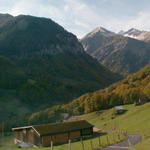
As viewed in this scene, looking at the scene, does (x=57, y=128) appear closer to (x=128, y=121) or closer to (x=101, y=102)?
(x=128, y=121)

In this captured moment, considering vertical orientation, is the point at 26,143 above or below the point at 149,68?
below

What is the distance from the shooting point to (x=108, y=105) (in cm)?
12756

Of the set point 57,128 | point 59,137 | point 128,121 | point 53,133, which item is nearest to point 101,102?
point 128,121

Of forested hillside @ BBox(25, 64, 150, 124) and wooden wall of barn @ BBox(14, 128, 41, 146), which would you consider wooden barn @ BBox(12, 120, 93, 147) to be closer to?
wooden wall of barn @ BBox(14, 128, 41, 146)

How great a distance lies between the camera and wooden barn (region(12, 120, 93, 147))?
6406 centimetres

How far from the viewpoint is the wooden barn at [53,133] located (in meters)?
64.1

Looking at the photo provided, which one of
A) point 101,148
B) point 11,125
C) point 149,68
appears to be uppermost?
point 149,68

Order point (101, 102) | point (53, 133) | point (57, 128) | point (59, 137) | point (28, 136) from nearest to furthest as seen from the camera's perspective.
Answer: point (53, 133) → point (59, 137) → point (57, 128) → point (28, 136) → point (101, 102)

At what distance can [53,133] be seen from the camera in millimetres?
65000

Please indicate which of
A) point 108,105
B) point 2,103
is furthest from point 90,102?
point 2,103

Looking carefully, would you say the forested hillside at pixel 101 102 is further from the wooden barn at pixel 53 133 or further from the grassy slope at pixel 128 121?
the wooden barn at pixel 53 133

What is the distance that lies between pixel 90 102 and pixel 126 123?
5128 cm

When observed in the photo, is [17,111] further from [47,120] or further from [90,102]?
[90,102]

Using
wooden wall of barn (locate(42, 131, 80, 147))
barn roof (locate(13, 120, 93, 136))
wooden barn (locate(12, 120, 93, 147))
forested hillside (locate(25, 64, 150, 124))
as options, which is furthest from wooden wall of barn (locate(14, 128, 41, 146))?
forested hillside (locate(25, 64, 150, 124))
